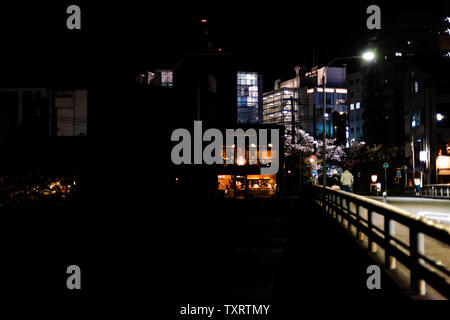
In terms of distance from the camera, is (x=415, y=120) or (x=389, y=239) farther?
(x=415, y=120)

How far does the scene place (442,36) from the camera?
83.6m

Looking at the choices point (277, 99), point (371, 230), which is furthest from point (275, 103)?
point (371, 230)

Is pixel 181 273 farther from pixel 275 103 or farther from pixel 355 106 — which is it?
pixel 275 103

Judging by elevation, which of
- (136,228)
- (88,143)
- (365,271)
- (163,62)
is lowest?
(136,228)

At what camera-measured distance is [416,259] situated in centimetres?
558

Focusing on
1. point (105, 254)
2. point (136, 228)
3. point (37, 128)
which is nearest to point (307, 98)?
point (37, 128)

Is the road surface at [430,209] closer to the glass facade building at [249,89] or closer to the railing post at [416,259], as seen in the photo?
the railing post at [416,259]

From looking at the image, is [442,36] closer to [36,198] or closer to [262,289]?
[36,198]

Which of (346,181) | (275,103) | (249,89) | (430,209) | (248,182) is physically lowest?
(430,209)

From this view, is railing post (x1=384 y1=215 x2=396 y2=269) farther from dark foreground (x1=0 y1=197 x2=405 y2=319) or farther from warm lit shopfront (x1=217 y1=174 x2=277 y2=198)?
warm lit shopfront (x1=217 y1=174 x2=277 y2=198)

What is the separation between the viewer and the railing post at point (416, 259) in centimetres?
550

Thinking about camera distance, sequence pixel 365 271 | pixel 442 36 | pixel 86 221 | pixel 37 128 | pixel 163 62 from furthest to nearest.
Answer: pixel 37 128 < pixel 163 62 < pixel 442 36 < pixel 86 221 < pixel 365 271

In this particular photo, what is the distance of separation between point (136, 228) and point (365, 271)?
74.4ft

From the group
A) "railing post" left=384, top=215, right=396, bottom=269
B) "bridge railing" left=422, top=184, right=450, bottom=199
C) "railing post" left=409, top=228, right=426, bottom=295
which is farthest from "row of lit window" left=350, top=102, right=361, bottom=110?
"railing post" left=409, top=228, right=426, bottom=295
